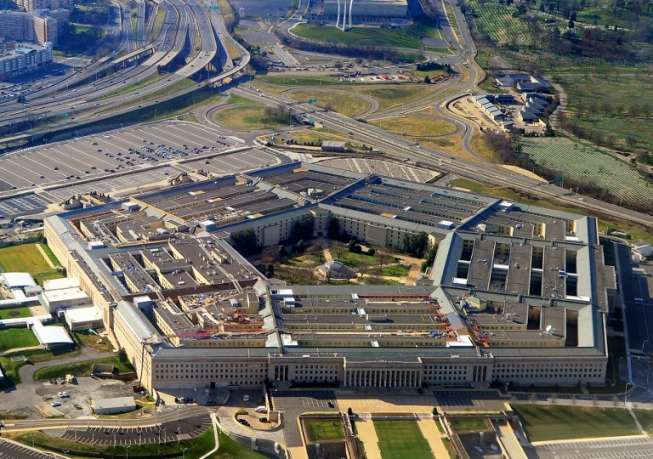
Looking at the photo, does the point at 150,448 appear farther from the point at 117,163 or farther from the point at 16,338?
the point at 117,163

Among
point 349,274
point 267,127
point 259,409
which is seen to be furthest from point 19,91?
point 259,409

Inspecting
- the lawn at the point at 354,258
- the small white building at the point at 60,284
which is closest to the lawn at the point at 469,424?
the lawn at the point at 354,258

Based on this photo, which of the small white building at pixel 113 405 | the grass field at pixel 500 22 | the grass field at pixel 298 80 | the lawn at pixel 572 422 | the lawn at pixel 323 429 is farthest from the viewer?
the grass field at pixel 500 22

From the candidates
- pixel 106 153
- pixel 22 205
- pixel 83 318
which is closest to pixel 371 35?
pixel 106 153

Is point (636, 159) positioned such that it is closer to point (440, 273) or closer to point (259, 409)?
point (440, 273)

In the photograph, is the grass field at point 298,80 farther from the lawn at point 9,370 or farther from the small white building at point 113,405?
the small white building at point 113,405

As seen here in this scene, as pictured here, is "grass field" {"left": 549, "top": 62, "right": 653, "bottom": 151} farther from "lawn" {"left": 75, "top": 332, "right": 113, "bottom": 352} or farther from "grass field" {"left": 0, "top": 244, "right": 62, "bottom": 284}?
"lawn" {"left": 75, "top": 332, "right": 113, "bottom": 352}
